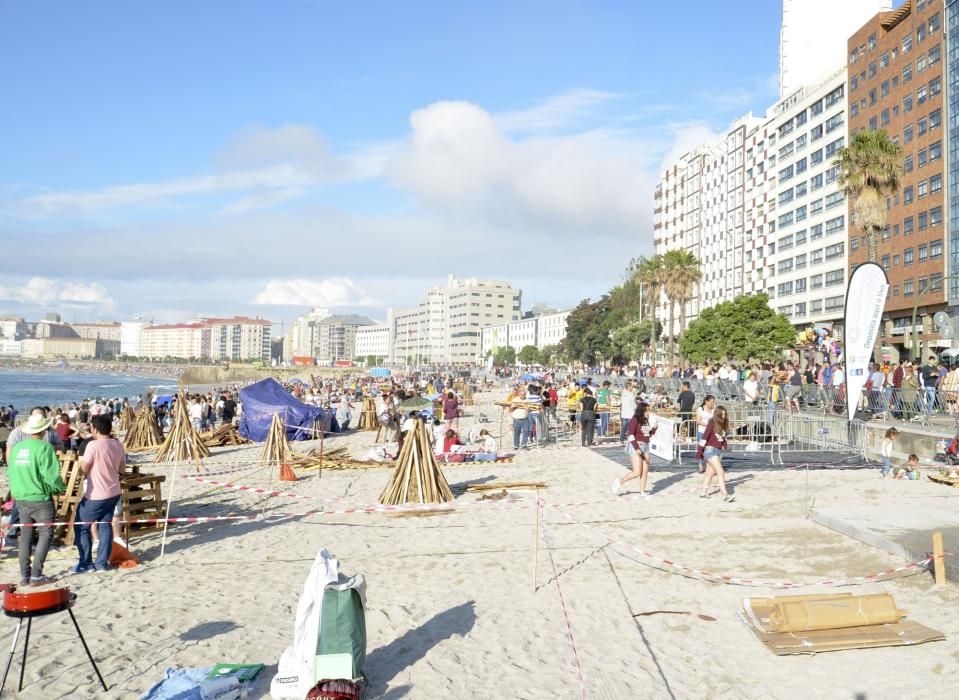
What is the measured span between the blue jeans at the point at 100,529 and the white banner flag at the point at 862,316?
1357cm

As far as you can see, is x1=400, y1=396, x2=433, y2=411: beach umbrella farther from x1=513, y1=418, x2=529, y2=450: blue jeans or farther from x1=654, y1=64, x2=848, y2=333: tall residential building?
x1=654, y1=64, x2=848, y2=333: tall residential building

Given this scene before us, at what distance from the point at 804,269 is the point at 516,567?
212ft

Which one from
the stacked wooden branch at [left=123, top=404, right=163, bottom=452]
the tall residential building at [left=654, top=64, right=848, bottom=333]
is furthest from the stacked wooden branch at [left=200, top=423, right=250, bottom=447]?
the tall residential building at [left=654, top=64, right=848, bottom=333]

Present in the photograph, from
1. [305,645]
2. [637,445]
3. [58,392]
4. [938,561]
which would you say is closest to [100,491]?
[305,645]

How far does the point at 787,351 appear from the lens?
213ft

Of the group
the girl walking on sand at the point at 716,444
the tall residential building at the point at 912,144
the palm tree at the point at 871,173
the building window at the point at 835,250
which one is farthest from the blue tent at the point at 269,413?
the building window at the point at 835,250

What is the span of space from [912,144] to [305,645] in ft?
186

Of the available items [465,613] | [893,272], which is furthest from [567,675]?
[893,272]

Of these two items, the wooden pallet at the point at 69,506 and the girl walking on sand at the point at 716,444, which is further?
the girl walking on sand at the point at 716,444

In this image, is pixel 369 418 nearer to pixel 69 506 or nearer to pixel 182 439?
pixel 182 439

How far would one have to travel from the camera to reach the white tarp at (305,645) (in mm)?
5707

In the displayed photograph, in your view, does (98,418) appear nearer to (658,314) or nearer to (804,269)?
(804,269)

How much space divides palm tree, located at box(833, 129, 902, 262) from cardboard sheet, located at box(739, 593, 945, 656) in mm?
27209

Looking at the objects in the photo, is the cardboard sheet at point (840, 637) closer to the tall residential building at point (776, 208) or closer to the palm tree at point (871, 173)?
the palm tree at point (871, 173)
